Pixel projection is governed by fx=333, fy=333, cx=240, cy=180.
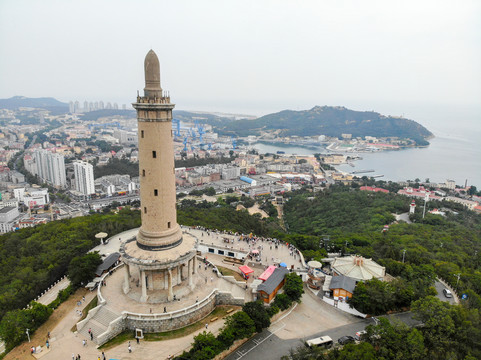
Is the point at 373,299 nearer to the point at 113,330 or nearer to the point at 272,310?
the point at 272,310

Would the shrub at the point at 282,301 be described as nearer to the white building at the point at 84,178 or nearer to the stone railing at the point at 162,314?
the stone railing at the point at 162,314

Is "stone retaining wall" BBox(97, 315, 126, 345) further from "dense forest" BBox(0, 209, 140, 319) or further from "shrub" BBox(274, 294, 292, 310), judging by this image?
"dense forest" BBox(0, 209, 140, 319)

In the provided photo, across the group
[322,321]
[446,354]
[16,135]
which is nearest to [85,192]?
[322,321]

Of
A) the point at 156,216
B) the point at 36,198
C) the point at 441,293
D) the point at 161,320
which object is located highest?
the point at 156,216

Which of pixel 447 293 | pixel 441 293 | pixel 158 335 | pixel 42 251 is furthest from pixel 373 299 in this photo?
pixel 42 251

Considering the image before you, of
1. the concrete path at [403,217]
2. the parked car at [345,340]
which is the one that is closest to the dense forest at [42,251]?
the parked car at [345,340]

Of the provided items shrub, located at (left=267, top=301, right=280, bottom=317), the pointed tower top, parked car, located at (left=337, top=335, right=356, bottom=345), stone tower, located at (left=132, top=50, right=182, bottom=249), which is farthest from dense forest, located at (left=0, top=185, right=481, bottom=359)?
the pointed tower top
